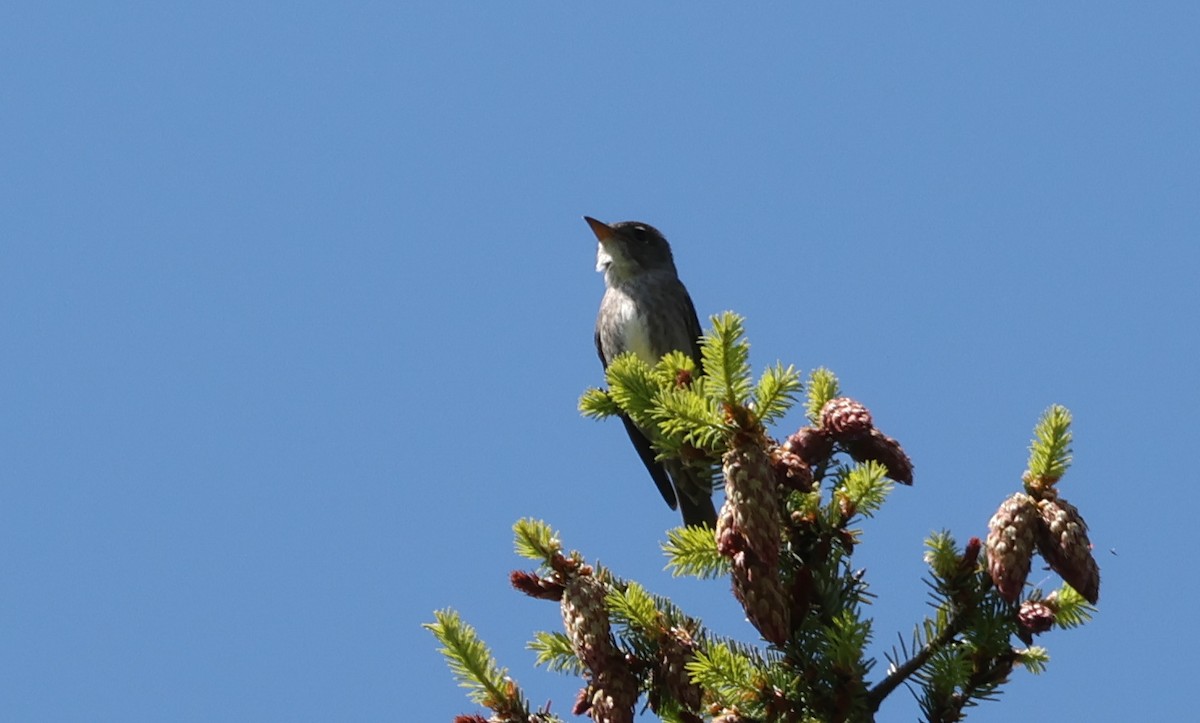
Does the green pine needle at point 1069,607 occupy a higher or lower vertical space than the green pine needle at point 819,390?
lower

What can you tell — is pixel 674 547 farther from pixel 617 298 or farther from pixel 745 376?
pixel 617 298

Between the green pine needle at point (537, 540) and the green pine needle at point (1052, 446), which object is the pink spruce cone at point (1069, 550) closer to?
the green pine needle at point (1052, 446)

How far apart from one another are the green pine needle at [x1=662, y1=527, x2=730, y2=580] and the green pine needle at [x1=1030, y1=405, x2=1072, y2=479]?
0.78 metres

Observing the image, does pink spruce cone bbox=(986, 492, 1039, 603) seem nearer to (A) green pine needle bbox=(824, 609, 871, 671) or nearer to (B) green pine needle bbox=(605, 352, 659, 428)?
(A) green pine needle bbox=(824, 609, 871, 671)

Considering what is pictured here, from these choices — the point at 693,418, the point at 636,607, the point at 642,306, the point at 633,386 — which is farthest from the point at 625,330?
the point at 636,607

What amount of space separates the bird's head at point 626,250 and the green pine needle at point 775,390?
5.37 meters

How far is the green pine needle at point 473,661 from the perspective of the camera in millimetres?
3332

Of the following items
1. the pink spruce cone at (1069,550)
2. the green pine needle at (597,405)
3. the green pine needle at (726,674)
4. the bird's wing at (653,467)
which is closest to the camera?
the pink spruce cone at (1069,550)

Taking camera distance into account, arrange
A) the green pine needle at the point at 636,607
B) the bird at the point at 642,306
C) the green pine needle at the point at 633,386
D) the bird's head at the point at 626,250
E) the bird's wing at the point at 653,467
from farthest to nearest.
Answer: the bird's head at the point at 626,250 → the bird at the point at 642,306 → the bird's wing at the point at 653,467 → the green pine needle at the point at 633,386 → the green pine needle at the point at 636,607

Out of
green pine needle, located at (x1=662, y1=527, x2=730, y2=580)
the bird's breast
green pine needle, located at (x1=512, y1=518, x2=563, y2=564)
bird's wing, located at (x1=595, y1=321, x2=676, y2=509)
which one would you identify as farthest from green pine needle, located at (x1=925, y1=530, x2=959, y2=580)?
the bird's breast

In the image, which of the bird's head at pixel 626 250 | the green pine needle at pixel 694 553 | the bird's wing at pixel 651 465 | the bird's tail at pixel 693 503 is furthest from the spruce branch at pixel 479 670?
the bird's head at pixel 626 250

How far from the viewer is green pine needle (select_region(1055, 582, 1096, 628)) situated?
10.6 feet

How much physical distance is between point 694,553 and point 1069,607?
909mm

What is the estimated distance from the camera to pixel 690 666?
10.1 ft
